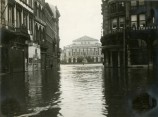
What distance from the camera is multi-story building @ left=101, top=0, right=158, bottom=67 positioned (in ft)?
167

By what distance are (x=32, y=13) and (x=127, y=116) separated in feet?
152

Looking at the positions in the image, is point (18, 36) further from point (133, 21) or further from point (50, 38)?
point (50, 38)

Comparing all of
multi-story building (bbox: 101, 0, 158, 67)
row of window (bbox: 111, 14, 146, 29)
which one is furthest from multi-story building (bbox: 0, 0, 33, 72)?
row of window (bbox: 111, 14, 146, 29)

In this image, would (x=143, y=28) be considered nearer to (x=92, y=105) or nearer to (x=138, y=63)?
(x=138, y=63)

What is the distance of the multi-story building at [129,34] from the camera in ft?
167

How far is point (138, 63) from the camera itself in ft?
183

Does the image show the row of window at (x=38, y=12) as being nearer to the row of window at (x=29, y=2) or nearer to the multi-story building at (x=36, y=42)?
the multi-story building at (x=36, y=42)

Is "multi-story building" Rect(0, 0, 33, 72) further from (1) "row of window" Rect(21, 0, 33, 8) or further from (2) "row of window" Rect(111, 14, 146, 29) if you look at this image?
(2) "row of window" Rect(111, 14, 146, 29)

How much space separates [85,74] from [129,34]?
17.8 metres

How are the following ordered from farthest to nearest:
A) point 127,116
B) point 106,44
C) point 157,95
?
1. point 106,44
2. point 157,95
3. point 127,116

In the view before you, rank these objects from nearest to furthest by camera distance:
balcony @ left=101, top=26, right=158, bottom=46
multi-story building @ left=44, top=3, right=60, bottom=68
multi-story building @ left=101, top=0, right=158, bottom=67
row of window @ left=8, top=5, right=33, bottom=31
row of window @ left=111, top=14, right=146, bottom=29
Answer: row of window @ left=8, top=5, right=33, bottom=31, balcony @ left=101, top=26, right=158, bottom=46, multi-story building @ left=101, top=0, right=158, bottom=67, row of window @ left=111, top=14, right=146, bottom=29, multi-story building @ left=44, top=3, right=60, bottom=68

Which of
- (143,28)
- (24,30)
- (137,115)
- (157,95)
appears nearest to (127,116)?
(137,115)

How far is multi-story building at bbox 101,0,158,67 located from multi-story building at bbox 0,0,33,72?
14681 millimetres

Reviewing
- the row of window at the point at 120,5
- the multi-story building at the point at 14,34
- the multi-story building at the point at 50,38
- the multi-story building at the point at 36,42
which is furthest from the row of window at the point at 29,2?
the multi-story building at the point at 50,38
